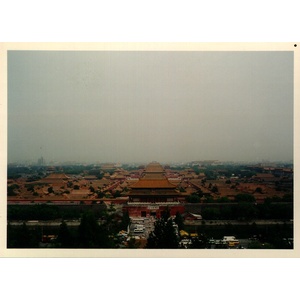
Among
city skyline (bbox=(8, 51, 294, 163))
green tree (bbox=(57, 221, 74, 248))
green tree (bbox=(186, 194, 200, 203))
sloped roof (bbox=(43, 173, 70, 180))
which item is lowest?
green tree (bbox=(57, 221, 74, 248))

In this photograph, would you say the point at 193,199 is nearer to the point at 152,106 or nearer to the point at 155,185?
the point at 155,185

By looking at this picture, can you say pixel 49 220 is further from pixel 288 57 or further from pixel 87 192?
pixel 288 57

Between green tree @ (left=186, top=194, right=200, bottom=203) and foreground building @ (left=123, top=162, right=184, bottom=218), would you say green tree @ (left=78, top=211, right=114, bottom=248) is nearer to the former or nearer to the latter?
foreground building @ (left=123, top=162, right=184, bottom=218)

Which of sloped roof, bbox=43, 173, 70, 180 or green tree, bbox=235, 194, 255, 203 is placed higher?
sloped roof, bbox=43, 173, 70, 180

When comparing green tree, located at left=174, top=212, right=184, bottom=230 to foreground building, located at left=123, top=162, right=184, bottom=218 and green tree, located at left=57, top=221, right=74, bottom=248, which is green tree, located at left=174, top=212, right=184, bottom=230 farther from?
green tree, located at left=57, top=221, right=74, bottom=248

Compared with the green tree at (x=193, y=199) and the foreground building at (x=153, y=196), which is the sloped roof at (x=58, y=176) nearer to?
the foreground building at (x=153, y=196)

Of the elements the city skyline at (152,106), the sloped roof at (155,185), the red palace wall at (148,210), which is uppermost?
the city skyline at (152,106)

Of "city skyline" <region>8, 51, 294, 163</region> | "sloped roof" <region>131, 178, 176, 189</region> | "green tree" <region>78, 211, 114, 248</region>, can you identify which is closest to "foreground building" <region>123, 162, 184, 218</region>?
"sloped roof" <region>131, 178, 176, 189</region>

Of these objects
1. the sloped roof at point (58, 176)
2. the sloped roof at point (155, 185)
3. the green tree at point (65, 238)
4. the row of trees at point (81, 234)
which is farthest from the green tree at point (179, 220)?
the sloped roof at point (58, 176)
